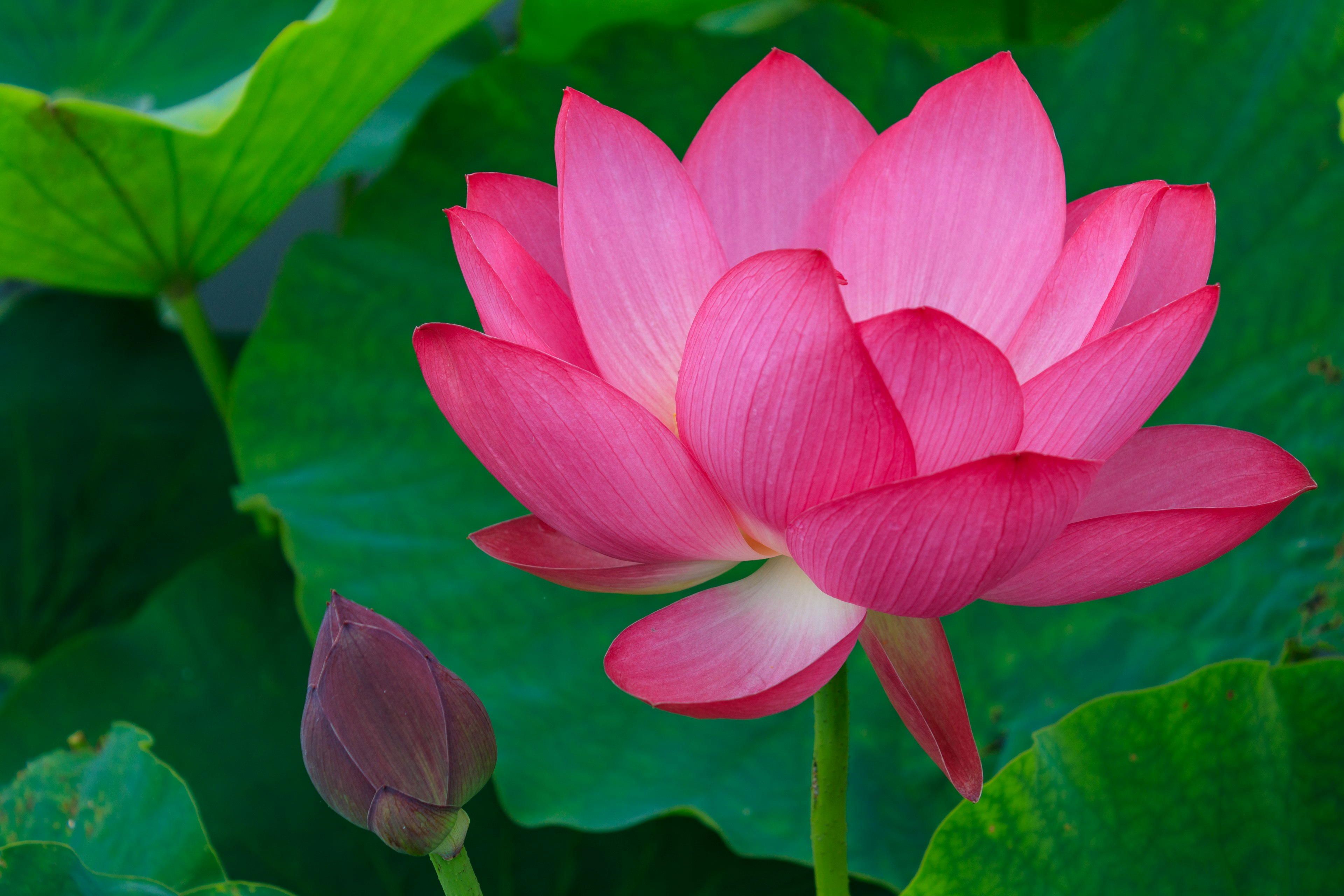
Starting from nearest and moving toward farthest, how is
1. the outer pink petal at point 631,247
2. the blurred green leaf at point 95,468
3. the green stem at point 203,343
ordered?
the outer pink petal at point 631,247 < the green stem at point 203,343 < the blurred green leaf at point 95,468

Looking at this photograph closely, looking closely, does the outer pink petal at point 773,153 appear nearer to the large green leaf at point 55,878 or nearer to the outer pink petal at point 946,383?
the outer pink petal at point 946,383

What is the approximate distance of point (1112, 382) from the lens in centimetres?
29

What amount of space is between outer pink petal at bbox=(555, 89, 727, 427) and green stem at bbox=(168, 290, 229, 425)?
508mm

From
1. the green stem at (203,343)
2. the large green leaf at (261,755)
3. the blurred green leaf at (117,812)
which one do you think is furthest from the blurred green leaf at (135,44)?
the blurred green leaf at (117,812)

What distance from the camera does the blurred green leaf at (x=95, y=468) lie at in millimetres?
959

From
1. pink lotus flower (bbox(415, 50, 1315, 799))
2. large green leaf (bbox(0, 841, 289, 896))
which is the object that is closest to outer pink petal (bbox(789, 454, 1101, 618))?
pink lotus flower (bbox(415, 50, 1315, 799))

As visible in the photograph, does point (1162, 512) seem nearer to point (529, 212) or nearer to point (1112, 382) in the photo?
point (1112, 382)

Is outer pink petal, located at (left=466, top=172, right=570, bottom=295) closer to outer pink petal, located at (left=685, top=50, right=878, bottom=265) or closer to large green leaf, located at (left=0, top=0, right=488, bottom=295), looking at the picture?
outer pink petal, located at (left=685, top=50, right=878, bottom=265)

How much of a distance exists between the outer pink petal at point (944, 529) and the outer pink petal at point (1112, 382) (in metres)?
0.03

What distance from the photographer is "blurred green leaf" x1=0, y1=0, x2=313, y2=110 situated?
2.77 ft

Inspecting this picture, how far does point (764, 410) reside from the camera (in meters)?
0.29

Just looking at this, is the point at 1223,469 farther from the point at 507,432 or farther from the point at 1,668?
the point at 1,668

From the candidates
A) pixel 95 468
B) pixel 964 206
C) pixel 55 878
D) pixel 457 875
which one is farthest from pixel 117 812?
pixel 95 468

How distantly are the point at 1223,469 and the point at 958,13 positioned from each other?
90 centimetres
